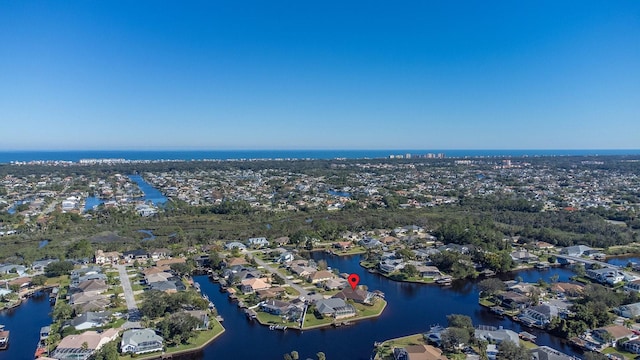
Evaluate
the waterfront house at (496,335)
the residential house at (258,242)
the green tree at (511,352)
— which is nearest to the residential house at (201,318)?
the waterfront house at (496,335)

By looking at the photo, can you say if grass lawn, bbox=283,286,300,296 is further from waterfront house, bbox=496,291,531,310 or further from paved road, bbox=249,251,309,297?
waterfront house, bbox=496,291,531,310

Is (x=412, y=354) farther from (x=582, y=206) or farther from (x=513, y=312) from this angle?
(x=582, y=206)

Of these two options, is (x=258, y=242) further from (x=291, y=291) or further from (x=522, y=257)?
(x=522, y=257)

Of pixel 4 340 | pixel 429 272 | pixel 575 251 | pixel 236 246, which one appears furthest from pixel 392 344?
pixel 575 251

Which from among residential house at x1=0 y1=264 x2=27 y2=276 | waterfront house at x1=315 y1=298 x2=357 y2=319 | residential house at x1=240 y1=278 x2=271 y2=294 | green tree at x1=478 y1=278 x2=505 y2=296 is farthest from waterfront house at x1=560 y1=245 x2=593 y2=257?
residential house at x1=0 y1=264 x2=27 y2=276

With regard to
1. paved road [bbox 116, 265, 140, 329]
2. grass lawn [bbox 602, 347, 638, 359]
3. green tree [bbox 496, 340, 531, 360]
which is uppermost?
green tree [bbox 496, 340, 531, 360]
